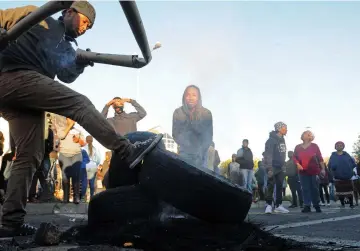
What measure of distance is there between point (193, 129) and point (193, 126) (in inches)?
1.8

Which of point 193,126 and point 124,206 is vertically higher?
point 193,126

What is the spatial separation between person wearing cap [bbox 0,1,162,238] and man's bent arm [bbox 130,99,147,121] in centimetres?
392

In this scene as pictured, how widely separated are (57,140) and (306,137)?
488 centimetres

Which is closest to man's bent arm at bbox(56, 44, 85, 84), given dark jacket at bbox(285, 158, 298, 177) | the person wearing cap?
the person wearing cap

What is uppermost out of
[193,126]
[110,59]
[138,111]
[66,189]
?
[138,111]

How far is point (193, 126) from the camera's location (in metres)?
6.26

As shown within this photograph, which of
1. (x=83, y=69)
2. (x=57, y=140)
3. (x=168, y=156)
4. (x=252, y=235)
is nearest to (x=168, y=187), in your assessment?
(x=168, y=156)

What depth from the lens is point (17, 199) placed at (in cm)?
326

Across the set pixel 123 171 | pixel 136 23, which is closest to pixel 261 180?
pixel 123 171

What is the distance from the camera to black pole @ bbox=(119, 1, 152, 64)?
214 cm

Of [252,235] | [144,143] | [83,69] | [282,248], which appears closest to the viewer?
[282,248]

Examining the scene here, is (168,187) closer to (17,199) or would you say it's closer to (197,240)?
(197,240)

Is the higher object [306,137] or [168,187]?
[306,137]

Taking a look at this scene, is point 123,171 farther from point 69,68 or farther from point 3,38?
point 3,38
